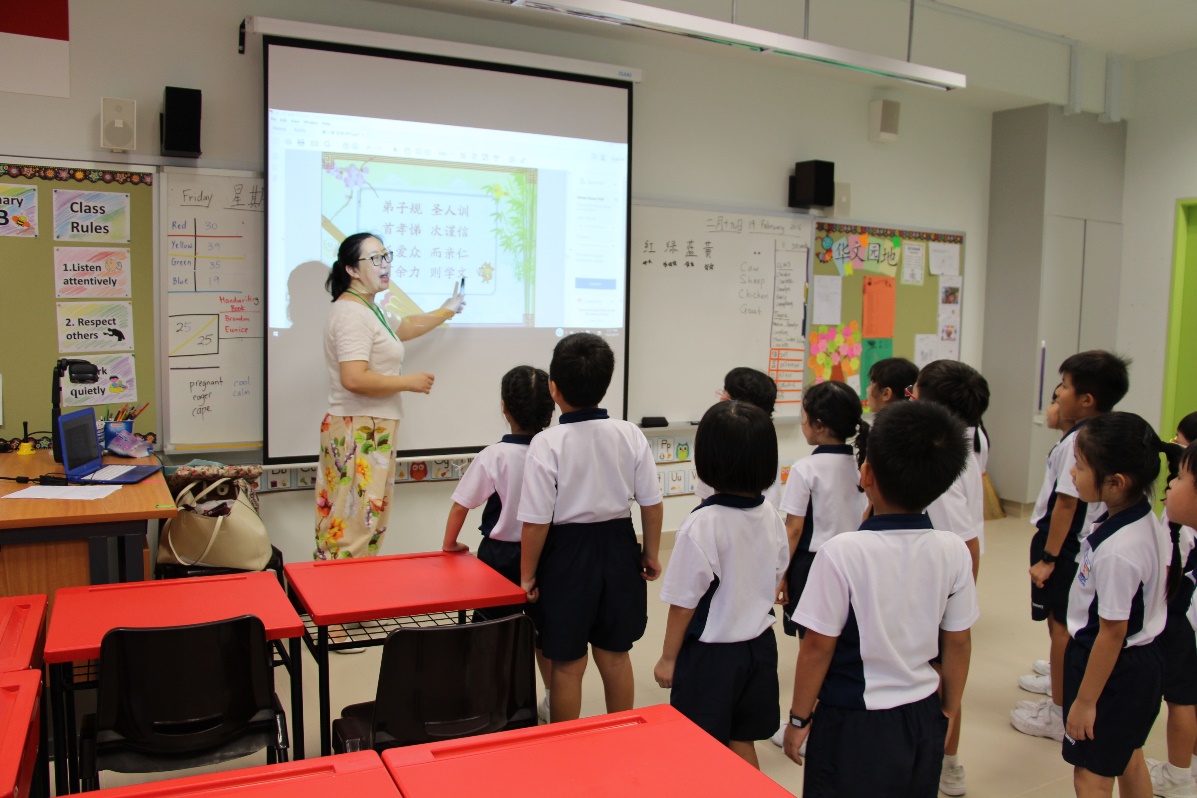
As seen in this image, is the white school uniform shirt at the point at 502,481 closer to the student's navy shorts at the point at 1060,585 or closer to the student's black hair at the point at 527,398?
the student's black hair at the point at 527,398

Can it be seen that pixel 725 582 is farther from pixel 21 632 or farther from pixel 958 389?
pixel 21 632

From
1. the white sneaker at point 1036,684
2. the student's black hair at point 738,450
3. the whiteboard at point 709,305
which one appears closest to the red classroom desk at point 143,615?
the student's black hair at point 738,450

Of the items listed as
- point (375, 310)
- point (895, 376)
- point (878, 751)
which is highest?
point (375, 310)

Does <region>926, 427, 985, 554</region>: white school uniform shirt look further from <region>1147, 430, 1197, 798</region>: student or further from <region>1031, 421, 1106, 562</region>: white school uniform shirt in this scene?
<region>1147, 430, 1197, 798</region>: student

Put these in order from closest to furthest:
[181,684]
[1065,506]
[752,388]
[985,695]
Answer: [181,684], [1065,506], [752,388], [985,695]

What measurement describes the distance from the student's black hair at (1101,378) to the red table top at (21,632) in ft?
9.28

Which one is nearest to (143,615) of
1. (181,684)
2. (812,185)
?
(181,684)

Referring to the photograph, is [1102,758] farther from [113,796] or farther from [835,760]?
[113,796]

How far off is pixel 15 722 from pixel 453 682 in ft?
2.74

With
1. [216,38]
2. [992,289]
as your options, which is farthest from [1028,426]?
[216,38]

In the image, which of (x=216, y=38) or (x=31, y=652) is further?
(x=216, y=38)

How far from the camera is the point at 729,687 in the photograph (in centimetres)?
200

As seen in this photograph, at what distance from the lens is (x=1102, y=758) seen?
6.81 feet

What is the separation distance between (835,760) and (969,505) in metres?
1.32
